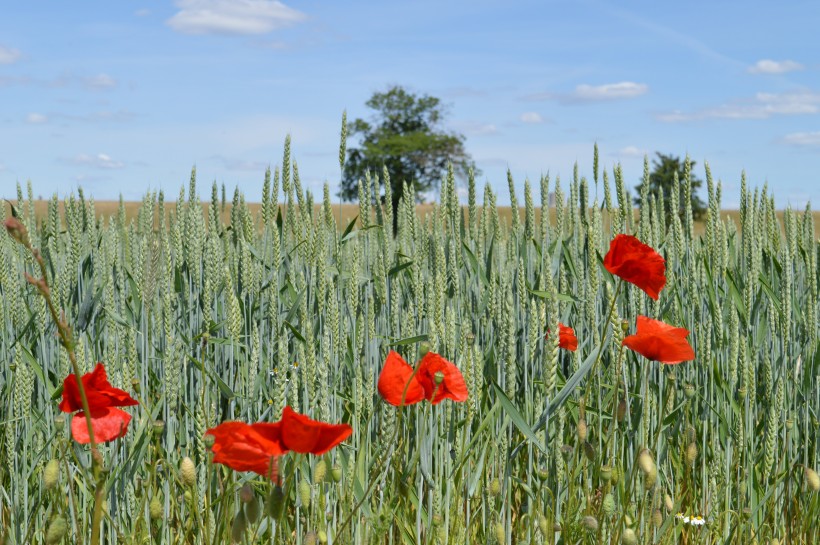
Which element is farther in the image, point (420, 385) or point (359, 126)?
point (359, 126)

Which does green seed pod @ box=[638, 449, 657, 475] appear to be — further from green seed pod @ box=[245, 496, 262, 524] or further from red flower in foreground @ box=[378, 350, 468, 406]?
green seed pod @ box=[245, 496, 262, 524]

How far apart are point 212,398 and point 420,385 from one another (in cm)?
67

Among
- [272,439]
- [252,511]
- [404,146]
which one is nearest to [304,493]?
[252,511]

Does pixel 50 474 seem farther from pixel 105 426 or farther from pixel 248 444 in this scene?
pixel 248 444

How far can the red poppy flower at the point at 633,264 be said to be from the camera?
1430mm

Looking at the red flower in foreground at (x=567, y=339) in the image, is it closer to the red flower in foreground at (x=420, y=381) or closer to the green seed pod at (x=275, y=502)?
the red flower in foreground at (x=420, y=381)

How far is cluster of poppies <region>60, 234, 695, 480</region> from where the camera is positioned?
2.80ft

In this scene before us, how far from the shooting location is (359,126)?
31656 millimetres

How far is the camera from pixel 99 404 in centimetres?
110

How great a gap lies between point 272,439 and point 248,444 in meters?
0.04

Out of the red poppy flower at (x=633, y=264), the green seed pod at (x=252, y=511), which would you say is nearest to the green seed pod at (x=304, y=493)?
the green seed pod at (x=252, y=511)

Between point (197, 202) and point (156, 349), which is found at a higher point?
point (197, 202)

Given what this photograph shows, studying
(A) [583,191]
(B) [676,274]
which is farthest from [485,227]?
(B) [676,274]

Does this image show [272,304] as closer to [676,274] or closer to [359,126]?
[676,274]
